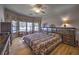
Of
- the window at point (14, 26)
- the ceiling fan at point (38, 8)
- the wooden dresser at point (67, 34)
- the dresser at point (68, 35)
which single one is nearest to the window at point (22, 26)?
the window at point (14, 26)

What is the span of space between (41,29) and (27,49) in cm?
49

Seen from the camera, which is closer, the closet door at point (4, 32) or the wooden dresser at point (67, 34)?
the closet door at point (4, 32)

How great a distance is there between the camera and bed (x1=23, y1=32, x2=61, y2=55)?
7.67 ft

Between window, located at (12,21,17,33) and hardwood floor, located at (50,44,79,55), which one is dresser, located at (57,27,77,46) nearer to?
hardwood floor, located at (50,44,79,55)

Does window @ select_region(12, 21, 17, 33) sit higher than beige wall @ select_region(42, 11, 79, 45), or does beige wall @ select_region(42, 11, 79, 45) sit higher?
beige wall @ select_region(42, 11, 79, 45)

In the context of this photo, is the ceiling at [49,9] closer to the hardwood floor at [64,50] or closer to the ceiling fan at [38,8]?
the ceiling fan at [38,8]

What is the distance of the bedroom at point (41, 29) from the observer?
7.65ft

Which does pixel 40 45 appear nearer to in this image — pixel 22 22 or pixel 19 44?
pixel 19 44

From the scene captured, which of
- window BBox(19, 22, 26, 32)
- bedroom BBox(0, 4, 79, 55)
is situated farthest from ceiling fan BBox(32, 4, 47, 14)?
window BBox(19, 22, 26, 32)

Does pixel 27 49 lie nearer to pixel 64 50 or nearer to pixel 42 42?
pixel 42 42

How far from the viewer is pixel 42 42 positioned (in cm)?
237

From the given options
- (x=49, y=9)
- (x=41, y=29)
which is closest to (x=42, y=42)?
(x=41, y=29)

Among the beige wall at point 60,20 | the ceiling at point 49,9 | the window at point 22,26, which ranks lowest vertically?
the window at point 22,26

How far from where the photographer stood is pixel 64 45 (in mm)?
2391
